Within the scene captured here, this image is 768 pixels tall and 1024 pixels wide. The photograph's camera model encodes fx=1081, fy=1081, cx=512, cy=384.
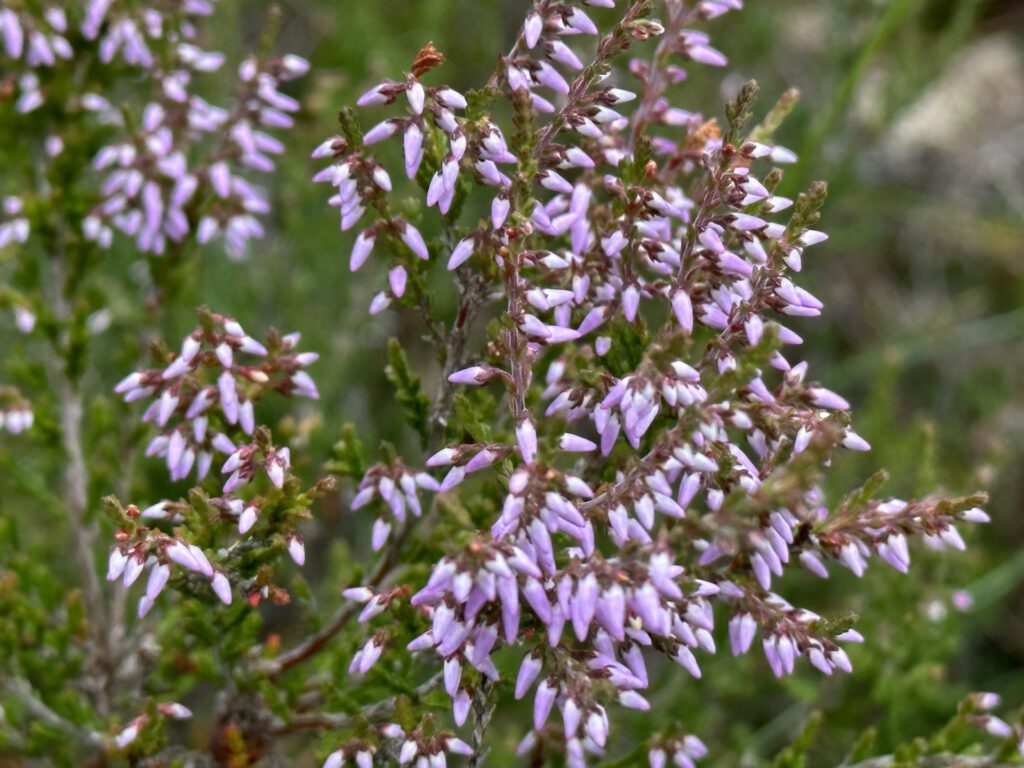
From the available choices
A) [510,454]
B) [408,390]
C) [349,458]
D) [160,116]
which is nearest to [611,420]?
[510,454]

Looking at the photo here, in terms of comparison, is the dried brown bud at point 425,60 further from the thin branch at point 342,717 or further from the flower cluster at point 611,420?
the thin branch at point 342,717

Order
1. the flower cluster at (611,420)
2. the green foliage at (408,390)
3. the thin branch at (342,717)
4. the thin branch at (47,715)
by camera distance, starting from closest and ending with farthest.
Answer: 1. the flower cluster at (611,420)
2. the thin branch at (342,717)
3. the green foliage at (408,390)
4. the thin branch at (47,715)

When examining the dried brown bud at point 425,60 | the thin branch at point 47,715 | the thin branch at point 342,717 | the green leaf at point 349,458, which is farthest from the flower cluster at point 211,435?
the thin branch at point 47,715

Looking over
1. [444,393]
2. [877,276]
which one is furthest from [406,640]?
[877,276]

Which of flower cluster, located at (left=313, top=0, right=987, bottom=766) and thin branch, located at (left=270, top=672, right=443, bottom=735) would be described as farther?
thin branch, located at (left=270, top=672, right=443, bottom=735)

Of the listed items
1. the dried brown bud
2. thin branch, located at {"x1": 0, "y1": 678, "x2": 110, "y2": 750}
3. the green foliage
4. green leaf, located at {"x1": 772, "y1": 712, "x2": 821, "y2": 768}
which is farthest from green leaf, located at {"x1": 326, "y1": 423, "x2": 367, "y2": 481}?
green leaf, located at {"x1": 772, "y1": 712, "x2": 821, "y2": 768}

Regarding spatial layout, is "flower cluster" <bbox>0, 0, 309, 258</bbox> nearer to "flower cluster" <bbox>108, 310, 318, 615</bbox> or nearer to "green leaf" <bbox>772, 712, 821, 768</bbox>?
"flower cluster" <bbox>108, 310, 318, 615</bbox>

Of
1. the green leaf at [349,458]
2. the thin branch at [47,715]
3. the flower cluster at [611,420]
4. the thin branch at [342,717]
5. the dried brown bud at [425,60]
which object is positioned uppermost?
the dried brown bud at [425,60]
